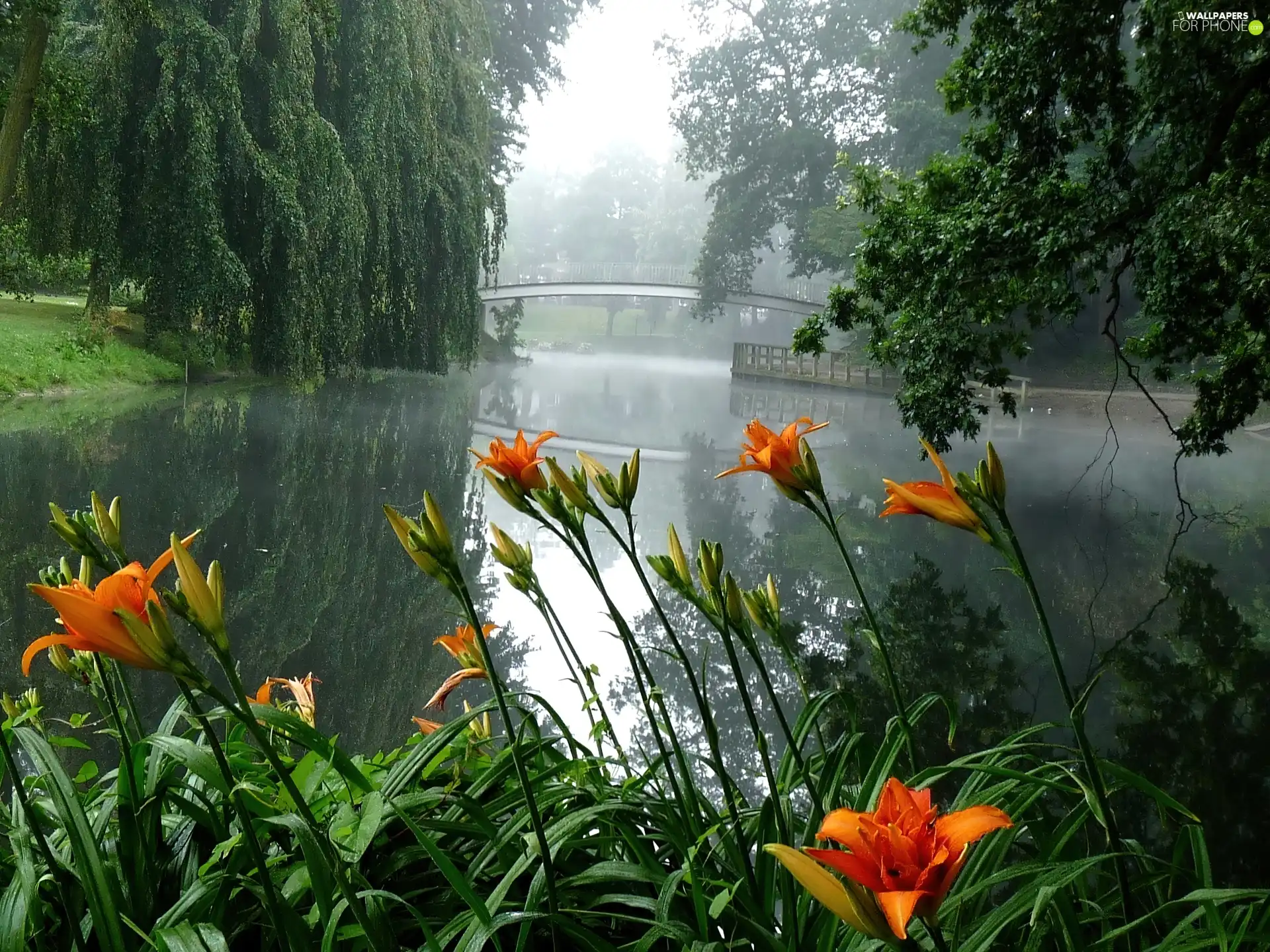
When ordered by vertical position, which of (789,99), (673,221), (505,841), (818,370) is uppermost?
(789,99)

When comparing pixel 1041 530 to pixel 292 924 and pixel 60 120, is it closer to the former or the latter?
pixel 292 924

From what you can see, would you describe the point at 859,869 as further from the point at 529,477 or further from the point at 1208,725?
the point at 1208,725

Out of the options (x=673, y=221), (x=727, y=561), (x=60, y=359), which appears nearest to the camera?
(x=727, y=561)

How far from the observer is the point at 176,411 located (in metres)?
5.50

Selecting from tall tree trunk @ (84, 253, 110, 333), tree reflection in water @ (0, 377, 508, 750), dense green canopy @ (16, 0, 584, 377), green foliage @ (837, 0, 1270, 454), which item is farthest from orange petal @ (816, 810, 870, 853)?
Result: tall tree trunk @ (84, 253, 110, 333)

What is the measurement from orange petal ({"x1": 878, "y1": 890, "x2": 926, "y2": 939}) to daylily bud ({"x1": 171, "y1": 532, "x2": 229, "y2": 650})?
0.31 metres

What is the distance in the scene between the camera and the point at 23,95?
4.30 meters

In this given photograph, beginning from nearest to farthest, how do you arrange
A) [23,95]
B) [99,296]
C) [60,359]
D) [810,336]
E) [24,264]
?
[810,336] → [23,95] → [99,296] → [24,264] → [60,359]

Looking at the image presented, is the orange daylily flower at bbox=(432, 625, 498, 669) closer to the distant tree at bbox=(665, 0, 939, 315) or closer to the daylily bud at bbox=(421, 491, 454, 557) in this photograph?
the daylily bud at bbox=(421, 491, 454, 557)

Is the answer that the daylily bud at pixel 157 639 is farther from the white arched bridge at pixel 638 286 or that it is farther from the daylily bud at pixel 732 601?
the white arched bridge at pixel 638 286

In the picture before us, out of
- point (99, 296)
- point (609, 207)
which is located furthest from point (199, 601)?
point (609, 207)

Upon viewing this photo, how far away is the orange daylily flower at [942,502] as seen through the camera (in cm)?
56

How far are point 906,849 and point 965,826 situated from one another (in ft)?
0.08

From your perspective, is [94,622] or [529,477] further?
[529,477]
